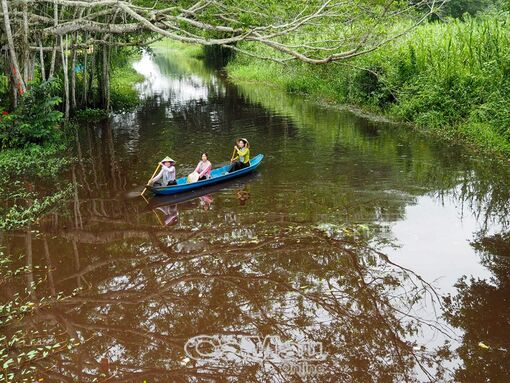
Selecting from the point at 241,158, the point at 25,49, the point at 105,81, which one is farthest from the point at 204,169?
the point at 105,81

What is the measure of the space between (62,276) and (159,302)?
5.97 ft

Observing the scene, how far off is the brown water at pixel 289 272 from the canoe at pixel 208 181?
23 cm

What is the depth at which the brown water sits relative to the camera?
5754mm

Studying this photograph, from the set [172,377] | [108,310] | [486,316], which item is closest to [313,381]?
[172,377]

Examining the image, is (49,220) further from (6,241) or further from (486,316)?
(486,316)

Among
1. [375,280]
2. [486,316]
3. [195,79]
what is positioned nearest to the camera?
[486,316]

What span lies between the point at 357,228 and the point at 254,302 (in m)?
3.09

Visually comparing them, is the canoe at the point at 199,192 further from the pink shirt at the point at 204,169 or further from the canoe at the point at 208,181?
the pink shirt at the point at 204,169

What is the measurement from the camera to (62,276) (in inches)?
307

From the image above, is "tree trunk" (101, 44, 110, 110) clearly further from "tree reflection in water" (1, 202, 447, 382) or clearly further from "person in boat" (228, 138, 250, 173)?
"tree reflection in water" (1, 202, 447, 382)

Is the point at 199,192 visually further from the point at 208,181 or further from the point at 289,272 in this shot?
the point at 289,272

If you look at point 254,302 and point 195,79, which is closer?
point 254,302

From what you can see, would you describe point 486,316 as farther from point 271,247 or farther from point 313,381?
point 271,247

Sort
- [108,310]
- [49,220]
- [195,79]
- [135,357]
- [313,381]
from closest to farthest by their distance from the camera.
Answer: [313,381]
[135,357]
[108,310]
[49,220]
[195,79]
